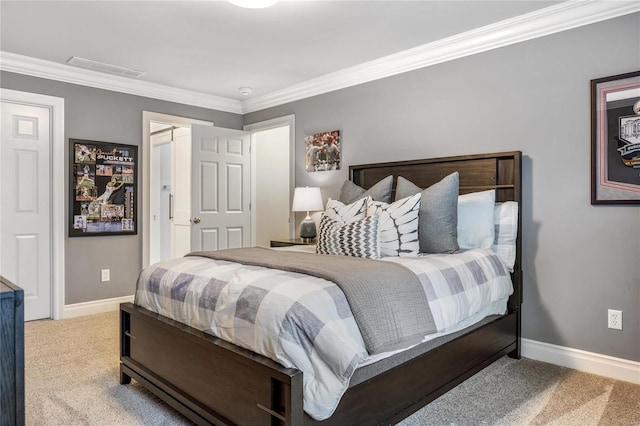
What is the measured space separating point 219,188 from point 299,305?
11.3ft

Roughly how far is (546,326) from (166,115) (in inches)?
159

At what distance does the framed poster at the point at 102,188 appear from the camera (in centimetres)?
396

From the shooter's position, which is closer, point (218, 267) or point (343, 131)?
point (218, 267)

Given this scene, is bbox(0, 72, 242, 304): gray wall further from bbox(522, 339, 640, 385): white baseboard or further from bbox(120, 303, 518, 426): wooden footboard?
bbox(522, 339, 640, 385): white baseboard

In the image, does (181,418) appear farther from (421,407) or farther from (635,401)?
(635,401)

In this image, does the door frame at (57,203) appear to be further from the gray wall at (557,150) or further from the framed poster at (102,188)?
the gray wall at (557,150)

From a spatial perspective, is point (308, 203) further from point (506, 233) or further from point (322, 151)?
point (506, 233)

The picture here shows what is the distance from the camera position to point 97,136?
161 inches

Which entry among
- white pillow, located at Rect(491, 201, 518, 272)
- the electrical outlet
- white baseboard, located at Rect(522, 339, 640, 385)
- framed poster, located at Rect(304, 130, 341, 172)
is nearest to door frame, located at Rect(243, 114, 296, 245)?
framed poster, located at Rect(304, 130, 341, 172)

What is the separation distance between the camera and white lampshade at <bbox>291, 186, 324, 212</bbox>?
13.2ft

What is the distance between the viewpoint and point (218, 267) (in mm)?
2164

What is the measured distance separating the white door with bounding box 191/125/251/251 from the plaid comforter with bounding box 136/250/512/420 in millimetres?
2226

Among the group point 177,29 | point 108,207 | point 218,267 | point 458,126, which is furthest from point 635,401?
point 108,207

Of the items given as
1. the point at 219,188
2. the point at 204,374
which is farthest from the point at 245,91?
the point at 204,374
